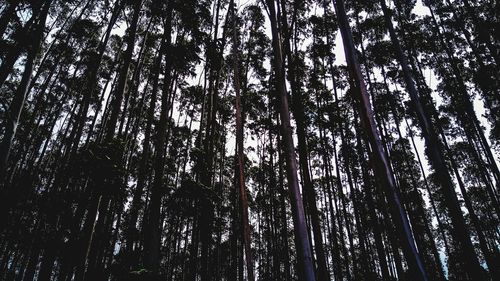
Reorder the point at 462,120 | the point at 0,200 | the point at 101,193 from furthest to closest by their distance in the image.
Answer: the point at 462,120 → the point at 0,200 → the point at 101,193

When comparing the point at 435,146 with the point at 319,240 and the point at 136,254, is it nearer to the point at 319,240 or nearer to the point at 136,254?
the point at 319,240

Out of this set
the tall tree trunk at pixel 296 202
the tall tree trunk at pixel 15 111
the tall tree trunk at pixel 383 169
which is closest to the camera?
the tall tree trunk at pixel 383 169

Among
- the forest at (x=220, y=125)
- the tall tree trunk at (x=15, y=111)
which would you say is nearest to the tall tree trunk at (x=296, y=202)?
the forest at (x=220, y=125)

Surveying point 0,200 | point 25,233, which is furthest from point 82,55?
point 25,233

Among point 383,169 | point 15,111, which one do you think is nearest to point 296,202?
point 383,169

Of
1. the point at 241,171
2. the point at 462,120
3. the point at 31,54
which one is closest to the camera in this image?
the point at 241,171

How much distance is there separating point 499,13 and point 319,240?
14633 millimetres

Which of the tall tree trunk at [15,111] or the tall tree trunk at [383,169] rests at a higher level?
the tall tree trunk at [15,111]

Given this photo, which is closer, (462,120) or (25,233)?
(25,233)

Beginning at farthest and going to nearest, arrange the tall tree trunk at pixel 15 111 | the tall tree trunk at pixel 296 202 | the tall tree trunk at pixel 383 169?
the tall tree trunk at pixel 15 111 < the tall tree trunk at pixel 296 202 < the tall tree trunk at pixel 383 169

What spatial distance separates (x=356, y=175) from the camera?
17.5 m

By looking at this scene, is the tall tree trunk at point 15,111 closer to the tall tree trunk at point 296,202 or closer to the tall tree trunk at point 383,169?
the tall tree trunk at point 296,202

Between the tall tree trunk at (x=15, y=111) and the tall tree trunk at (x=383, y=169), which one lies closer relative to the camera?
the tall tree trunk at (x=383, y=169)

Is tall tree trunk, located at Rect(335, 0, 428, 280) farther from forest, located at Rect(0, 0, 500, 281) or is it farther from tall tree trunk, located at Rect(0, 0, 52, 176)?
tall tree trunk, located at Rect(0, 0, 52, 176)
